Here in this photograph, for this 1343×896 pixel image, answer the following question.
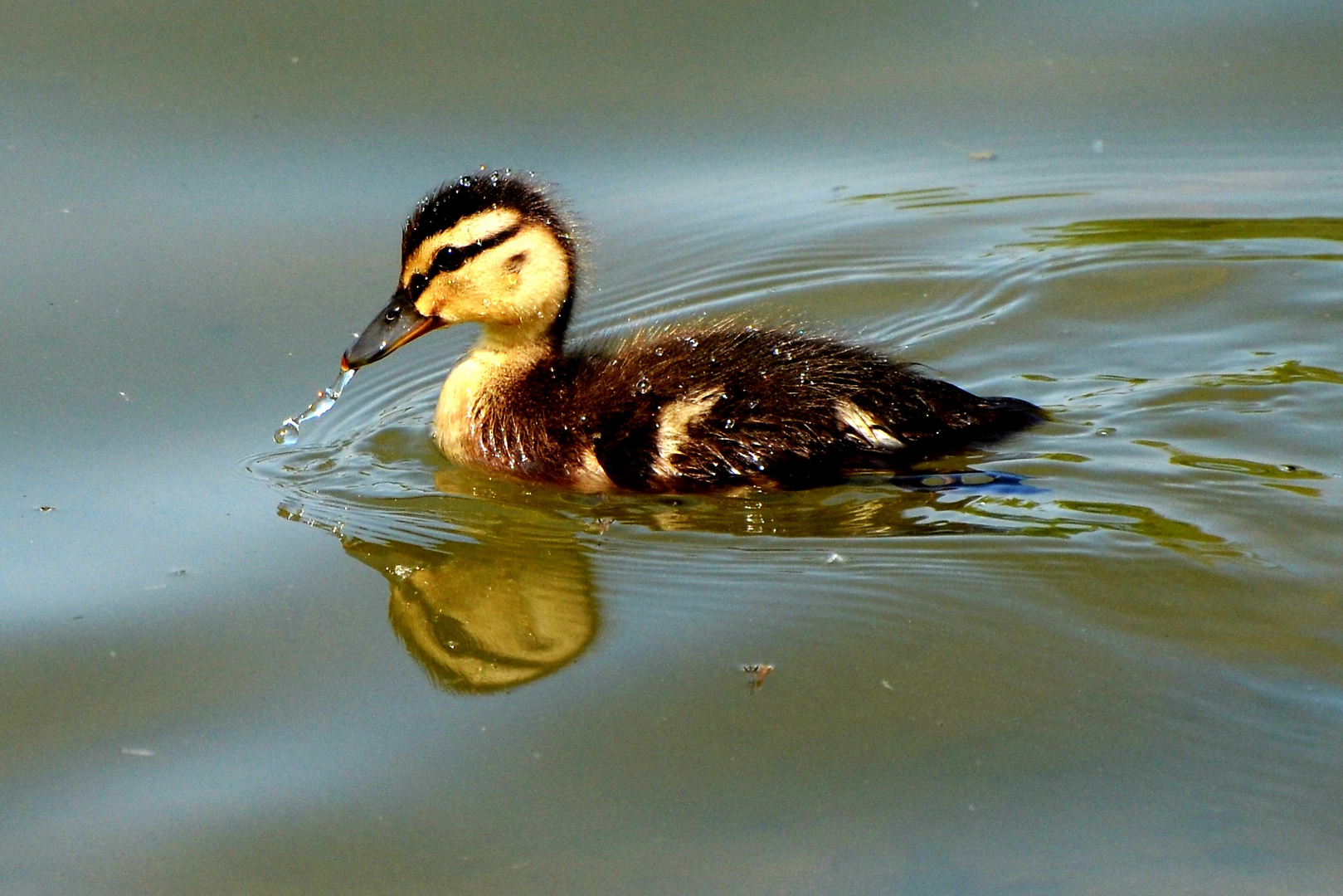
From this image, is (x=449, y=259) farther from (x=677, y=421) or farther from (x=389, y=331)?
(x=677, y=421)

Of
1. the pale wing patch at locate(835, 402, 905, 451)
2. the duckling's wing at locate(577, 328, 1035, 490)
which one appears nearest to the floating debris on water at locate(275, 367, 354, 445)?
the duckling's wing at locate(577, 328, 1035, 490)

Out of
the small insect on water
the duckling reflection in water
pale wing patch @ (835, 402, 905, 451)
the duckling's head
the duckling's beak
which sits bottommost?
the small insect on water

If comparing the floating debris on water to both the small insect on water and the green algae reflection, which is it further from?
the green algae reflection

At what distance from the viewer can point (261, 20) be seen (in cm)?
688

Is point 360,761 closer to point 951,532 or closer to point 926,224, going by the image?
point 951,532

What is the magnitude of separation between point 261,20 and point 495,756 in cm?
443

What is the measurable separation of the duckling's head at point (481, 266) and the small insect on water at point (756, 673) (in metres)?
1.74

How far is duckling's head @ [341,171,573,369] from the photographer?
4887mm

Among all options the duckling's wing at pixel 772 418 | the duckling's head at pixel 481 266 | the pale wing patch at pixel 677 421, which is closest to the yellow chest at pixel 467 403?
the duckling's head at pixel 481 266

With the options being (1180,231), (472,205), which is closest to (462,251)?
(472,205)

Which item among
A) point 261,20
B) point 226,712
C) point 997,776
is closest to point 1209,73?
point 261,20

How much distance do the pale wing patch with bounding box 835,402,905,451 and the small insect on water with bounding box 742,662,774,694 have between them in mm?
1087

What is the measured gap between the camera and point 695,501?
452 centimetres

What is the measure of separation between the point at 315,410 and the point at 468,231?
28.1 inches
